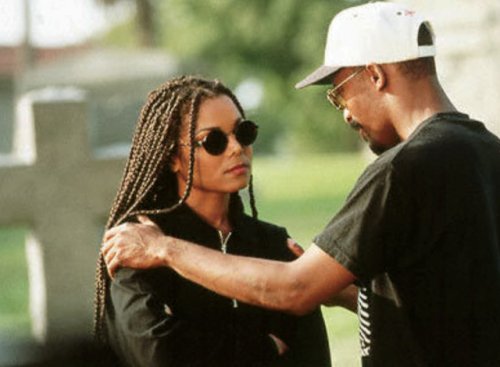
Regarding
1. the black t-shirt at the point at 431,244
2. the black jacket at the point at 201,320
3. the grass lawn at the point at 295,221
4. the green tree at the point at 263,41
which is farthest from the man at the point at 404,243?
the green tree at the point at 263,41

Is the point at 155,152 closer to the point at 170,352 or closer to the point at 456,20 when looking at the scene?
the point at 170,352

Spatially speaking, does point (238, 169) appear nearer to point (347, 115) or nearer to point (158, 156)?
point (158, 156)

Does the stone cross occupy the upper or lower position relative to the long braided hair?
lower

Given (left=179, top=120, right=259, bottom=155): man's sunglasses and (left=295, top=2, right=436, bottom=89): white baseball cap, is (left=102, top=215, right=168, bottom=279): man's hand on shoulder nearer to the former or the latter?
(left=179, top=120, right=259, bottom=155): man's sunglasses

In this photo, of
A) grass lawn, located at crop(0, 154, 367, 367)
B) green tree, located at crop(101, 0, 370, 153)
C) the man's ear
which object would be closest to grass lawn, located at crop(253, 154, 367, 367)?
grass lawn, located at crop(0, 154, 367, 367)

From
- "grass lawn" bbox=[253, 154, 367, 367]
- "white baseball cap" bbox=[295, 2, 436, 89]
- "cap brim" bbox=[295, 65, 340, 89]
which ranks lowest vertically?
"grass lawn" bbox=[253, 154, 367, 367]

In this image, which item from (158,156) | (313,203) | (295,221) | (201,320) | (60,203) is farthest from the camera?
(313,203)

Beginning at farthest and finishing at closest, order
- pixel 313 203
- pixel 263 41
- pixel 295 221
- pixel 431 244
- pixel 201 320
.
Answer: pixel 263 41
pixel 313 203
pixel 295 221
pixel 201 320
pixel 431 244

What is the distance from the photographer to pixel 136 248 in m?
2.99

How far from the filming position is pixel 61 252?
5469mm

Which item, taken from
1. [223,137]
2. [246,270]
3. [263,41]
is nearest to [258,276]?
[246,270]

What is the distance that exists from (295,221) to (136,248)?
13599mm

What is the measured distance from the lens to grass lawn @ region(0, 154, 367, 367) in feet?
27.4

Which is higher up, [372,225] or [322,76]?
[322,76]
